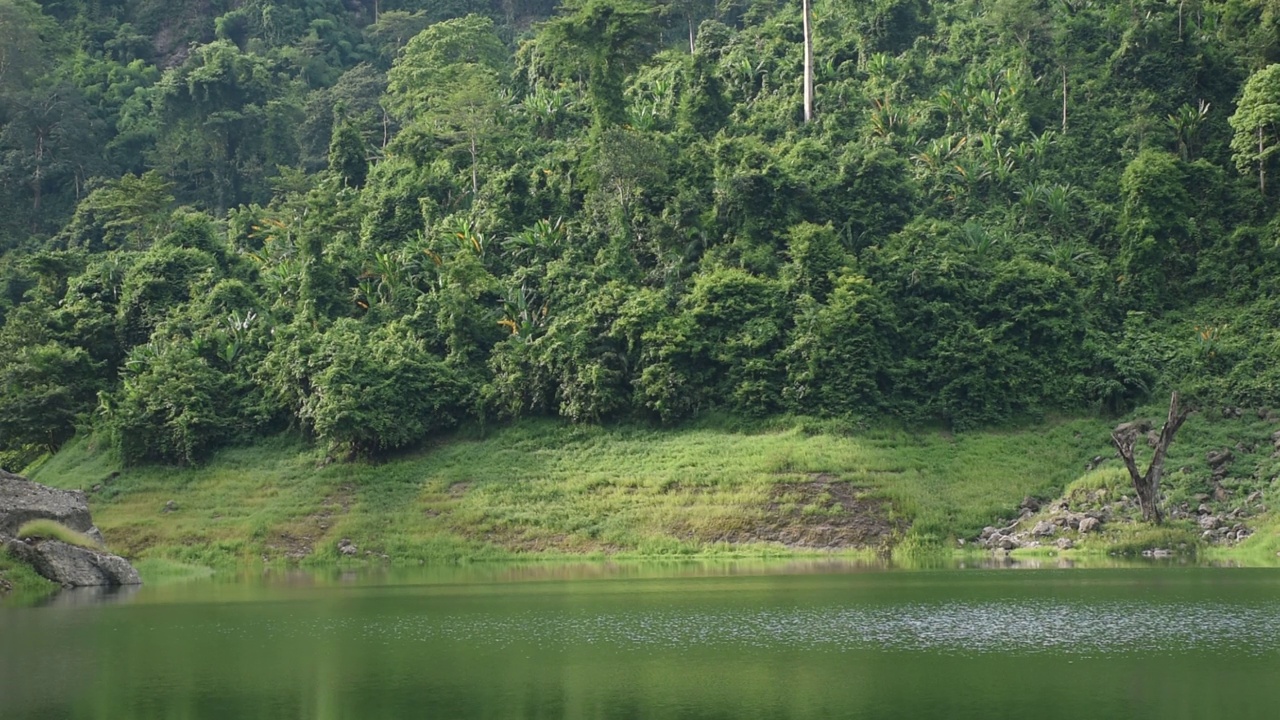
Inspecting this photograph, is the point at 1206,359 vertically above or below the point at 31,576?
above

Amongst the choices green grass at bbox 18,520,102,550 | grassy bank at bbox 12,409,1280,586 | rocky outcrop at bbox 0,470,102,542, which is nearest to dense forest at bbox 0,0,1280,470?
grassy bank at bbox 12,409,1280,586

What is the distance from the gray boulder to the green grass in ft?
0.71

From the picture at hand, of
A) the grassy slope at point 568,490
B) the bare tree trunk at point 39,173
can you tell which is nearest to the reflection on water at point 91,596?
the grassy slope at point 568,490

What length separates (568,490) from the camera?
164ft

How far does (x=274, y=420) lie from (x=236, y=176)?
32102 mm

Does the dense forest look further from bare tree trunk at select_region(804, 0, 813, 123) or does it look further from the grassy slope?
the grassy slope

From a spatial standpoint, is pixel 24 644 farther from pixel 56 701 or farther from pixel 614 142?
pixel 614 142

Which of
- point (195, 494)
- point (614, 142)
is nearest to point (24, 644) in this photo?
point (195, 494)

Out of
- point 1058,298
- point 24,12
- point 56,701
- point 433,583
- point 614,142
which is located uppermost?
point 24,12

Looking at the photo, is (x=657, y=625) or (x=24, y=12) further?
(x=24, y=12)

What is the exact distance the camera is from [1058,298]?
52.5m

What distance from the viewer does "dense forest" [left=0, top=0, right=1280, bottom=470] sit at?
52375 millimetres

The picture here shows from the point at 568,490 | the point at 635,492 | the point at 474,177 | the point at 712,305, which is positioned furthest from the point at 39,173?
the point at 635,492

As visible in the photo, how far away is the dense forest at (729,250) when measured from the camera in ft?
172
